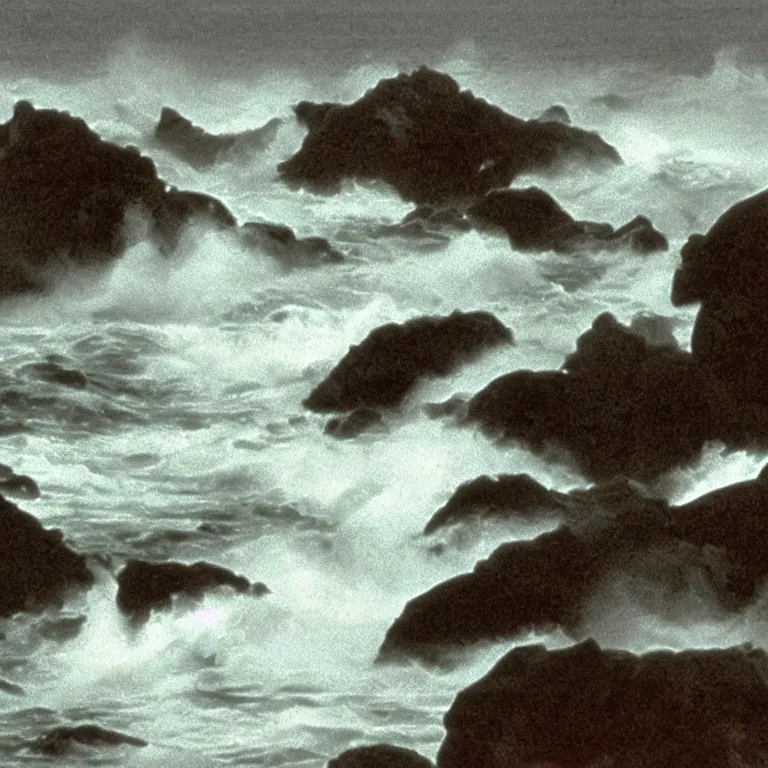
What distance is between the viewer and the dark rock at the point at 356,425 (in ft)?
43.0

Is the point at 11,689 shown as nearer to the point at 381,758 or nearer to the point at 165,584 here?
the point at 165,584

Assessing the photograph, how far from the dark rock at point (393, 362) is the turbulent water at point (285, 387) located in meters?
0.15

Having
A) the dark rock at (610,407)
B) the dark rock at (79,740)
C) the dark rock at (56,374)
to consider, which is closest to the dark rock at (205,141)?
the dark rock at (56,374)

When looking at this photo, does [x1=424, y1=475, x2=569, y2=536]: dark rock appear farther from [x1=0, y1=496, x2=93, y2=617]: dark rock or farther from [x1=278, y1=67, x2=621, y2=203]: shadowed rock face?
[x1=278, y1=67, x2=621, y2=203]: shadowed rock face

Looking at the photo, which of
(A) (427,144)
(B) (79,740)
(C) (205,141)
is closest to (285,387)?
(B) (79,740)

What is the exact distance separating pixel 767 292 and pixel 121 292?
493cm

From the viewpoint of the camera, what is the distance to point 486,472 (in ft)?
39.8

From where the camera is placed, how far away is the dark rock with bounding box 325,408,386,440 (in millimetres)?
13117

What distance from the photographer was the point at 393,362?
45.1ft

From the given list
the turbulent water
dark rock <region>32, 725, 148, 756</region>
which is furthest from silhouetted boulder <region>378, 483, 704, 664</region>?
dark rock <region>32, 725, 148, 756</region>

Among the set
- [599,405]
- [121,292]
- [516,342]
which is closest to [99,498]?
[599,405]

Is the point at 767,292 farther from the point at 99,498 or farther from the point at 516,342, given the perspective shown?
the point at 99,498

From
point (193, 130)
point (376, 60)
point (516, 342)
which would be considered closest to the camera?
point (516, 342)

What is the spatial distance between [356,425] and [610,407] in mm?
1495
